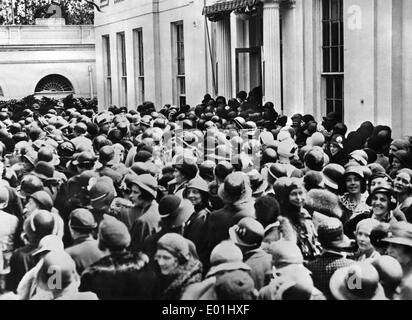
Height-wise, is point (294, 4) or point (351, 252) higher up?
point (294, 4)

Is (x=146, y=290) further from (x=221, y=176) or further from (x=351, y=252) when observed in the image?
(x=221, y=176)

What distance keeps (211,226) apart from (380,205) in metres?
1.58

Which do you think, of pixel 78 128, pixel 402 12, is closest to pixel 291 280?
pixel 78 128

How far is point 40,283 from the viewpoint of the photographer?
19.7 feet

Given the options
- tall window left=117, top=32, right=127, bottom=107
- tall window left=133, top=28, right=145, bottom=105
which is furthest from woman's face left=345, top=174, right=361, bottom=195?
tall window left=117, top=32, right=127, bottom=107

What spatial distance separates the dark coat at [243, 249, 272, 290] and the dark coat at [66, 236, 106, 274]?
1.17m

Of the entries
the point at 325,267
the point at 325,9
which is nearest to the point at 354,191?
the point at 325,267

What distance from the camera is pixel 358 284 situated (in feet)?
17.7

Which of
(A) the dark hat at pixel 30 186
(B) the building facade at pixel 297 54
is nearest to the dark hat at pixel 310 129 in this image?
(B) the building facade at pixel 297 54

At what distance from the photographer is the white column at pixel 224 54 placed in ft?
66.5

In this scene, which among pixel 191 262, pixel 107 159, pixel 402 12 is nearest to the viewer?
pixel 191 262

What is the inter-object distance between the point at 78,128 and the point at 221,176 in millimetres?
4994

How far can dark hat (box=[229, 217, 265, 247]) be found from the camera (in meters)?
6.06

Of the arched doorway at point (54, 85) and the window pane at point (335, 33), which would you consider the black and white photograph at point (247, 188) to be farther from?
the arched doorway at point (54, 85)
